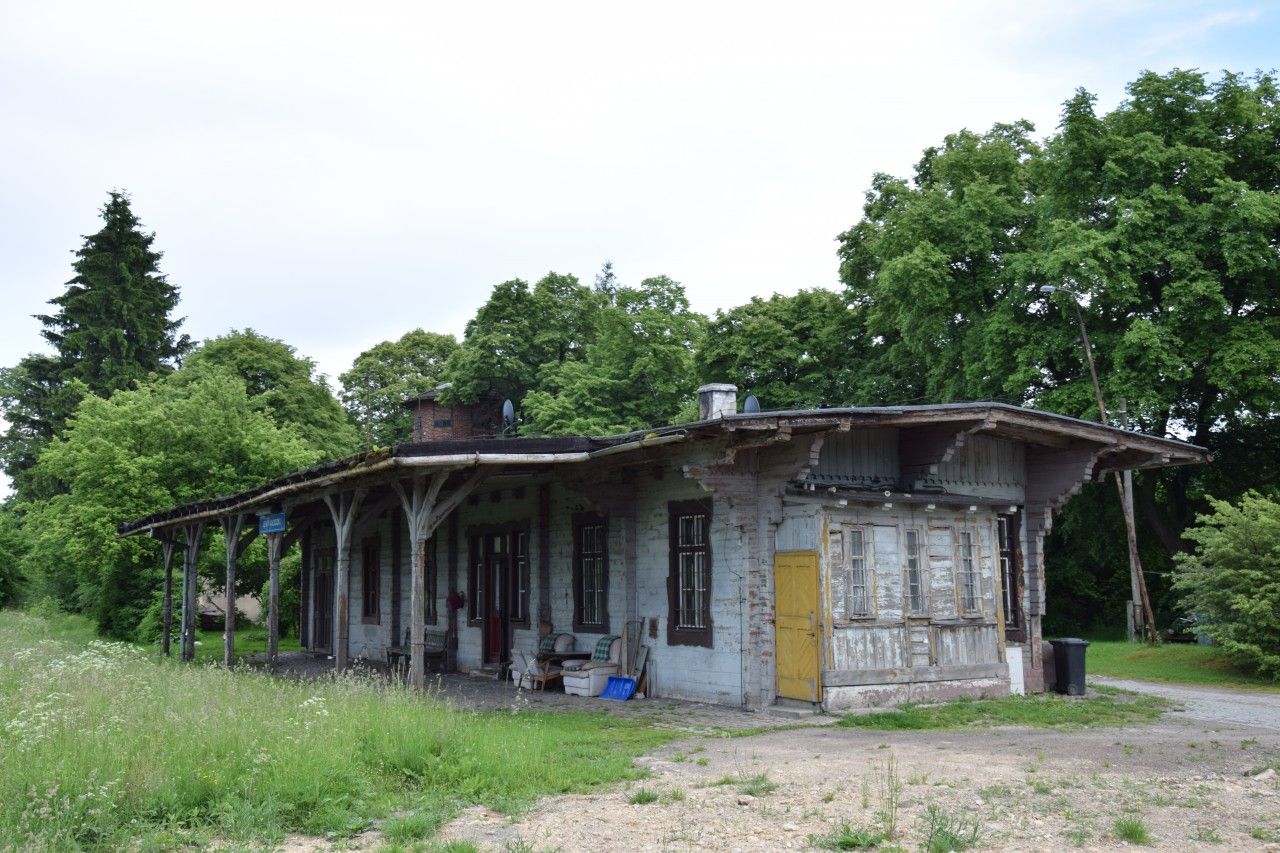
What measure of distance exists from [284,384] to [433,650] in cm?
2754

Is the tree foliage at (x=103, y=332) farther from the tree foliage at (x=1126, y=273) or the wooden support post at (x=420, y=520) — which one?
the wooden support post at (x=420, y=520)

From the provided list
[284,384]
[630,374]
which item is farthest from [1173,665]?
[284,384]

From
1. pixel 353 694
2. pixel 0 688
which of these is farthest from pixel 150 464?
pixel 353 694

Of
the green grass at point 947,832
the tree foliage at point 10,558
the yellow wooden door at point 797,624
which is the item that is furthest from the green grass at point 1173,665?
the tree foliage at point 10,558

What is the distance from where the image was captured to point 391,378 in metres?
54.0

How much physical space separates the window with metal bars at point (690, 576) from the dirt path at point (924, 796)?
357cm

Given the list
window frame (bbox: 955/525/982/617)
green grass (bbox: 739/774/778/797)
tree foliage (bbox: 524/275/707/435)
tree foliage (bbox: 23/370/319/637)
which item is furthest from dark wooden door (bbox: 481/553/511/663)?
tree foliage (bbox: 524/275/707/435)

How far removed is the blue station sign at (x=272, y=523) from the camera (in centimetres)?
1864

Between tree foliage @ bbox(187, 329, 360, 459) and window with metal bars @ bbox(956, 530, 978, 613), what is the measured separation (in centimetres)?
3246

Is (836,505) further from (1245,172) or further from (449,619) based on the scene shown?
(1245,172)

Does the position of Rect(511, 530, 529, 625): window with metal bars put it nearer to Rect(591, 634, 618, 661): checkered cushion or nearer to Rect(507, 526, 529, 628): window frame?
Rect(507, 526, 529, 628): window frame

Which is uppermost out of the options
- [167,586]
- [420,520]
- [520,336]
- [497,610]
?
[520,336]

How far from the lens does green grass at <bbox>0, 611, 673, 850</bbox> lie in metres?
6.55

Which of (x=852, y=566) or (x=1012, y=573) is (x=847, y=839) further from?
(x=1012, y=573)
